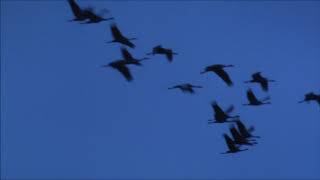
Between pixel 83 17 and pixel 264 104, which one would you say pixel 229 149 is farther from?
pixel 83 17

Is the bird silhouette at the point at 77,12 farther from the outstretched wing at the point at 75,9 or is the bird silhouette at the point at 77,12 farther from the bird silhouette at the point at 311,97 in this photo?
the bird silhouette at the point at 311,97

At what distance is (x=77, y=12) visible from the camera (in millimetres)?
51281

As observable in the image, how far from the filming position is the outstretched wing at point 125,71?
53.3 meters

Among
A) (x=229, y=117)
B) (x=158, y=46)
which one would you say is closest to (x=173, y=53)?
(x=158, y=46)

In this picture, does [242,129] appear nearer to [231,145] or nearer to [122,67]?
[231,145]

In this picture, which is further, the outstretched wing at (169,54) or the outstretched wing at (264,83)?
the outstretched wing at (264,83)

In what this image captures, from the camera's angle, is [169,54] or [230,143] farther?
[230,143]

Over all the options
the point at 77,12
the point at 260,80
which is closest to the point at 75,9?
the point at 77,12

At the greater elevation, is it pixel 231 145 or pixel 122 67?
pixel 122 67

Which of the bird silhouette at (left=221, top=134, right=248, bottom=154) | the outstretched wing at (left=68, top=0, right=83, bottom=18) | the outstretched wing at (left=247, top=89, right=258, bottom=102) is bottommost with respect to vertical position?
the bird silhouette at (left=221, top=134, right=248, bottom=154)

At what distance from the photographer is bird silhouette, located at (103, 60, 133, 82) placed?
5291 centimetres

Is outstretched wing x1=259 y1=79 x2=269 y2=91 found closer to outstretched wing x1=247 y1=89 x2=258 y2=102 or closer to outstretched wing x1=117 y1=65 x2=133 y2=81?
outstretched wing x1=247 y1=89 x2=258 y2=102

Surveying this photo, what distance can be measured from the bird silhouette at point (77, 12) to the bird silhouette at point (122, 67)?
9.35 feet

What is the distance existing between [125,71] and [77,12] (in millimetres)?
3907
